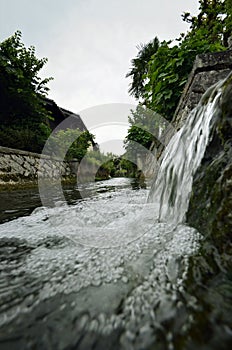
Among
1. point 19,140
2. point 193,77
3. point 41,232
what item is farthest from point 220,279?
point 19,140

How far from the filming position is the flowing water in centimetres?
43

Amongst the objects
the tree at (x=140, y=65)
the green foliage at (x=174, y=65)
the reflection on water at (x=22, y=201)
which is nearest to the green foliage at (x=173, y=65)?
the green foliage at (x=174, y=65)

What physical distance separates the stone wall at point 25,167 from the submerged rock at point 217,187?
5.05 metres

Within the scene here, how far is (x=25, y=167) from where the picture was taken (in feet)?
19.4

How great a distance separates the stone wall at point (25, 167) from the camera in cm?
505

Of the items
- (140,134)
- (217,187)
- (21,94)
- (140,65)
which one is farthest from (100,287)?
(140,65)

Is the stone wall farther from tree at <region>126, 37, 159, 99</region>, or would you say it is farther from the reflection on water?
tree at <region>126, 37, 159, 99</region>

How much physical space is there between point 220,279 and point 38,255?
84 centimetres

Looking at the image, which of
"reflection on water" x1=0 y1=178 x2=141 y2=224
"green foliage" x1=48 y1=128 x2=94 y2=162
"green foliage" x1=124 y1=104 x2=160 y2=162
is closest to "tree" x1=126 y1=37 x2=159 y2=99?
"green foliage" x1=124 y1=104 x2=160 y2=162

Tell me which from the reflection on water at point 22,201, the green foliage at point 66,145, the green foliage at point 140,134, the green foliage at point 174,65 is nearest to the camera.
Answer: the reflection on water at point 22,201

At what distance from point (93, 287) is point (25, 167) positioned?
20.3 feet

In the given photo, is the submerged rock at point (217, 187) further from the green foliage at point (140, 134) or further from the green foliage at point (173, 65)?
the green foliage at point (140, 134)

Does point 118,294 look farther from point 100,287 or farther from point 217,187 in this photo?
point 217,187

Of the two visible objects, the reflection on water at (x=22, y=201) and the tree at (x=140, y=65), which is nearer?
the reflection on water at (x=22, y=201)
